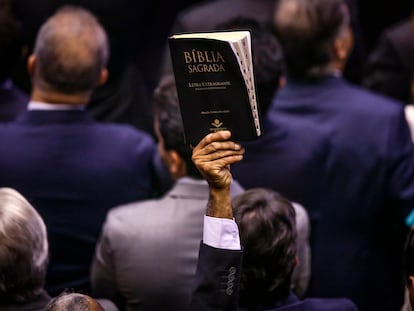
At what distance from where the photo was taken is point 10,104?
4.04m

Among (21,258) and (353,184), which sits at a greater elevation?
(21,258)

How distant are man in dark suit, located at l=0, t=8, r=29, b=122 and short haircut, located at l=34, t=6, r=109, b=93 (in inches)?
12.4

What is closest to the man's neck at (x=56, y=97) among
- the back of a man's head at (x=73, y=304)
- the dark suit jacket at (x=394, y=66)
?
the back of a man's head at (x=73, y=304)

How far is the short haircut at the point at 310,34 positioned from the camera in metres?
4.00

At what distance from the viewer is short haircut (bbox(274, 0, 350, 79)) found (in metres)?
4.00

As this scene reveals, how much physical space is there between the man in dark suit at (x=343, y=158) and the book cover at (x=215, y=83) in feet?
4.03

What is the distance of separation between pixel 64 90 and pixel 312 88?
92cm

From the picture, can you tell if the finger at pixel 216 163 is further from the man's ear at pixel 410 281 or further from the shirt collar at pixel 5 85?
the shirt collar at pixel 5 85

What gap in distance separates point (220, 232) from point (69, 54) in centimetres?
132

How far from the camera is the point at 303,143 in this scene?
146 inches

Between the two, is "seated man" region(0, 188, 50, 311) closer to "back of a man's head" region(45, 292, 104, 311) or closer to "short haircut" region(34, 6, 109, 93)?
"back of a man's head" region(45, 292, 104, 311)

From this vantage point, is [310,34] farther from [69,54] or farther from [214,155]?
[214,155]

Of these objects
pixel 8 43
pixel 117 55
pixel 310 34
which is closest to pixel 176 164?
pixel 310 34

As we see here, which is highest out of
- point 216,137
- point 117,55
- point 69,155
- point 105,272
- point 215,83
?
point 215,83
